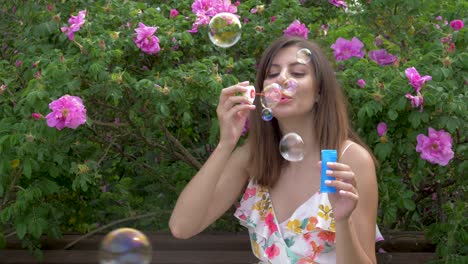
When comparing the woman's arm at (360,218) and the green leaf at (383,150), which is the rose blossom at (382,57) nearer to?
the green leaf at (383,150)

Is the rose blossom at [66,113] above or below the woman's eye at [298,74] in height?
below

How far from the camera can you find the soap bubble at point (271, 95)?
2627 millimetres

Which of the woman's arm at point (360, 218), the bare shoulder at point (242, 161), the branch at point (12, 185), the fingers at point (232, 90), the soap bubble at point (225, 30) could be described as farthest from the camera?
the branch at point (12, 185)

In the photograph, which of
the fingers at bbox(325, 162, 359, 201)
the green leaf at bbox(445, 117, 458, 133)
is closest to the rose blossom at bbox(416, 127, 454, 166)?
the green leaf at bbox(445, 117, 458, 133)

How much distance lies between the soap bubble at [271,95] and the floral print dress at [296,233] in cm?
33

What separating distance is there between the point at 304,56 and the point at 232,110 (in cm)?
33

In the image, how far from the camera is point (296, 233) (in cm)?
278

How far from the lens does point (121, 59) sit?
11.3 feet

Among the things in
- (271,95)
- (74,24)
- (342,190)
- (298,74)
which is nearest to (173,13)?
(74,24)

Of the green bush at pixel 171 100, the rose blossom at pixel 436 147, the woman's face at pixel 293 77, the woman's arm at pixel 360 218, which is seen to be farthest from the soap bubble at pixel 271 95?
the rose blossom at pixel 436 147

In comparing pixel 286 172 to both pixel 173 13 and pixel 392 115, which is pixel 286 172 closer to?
pixel 392 115

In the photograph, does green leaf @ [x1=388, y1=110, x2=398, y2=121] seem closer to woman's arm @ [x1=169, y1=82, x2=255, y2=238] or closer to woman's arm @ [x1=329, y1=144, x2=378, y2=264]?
woman's arm @ [x1=329, y1=144, x2=378, y2=264]

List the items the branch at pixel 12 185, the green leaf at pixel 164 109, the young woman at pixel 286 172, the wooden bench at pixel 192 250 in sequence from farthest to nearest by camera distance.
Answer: the wooden bench at pixel 192 250 → the branch at pixel 12 185 → the green leaf at pixel 164 109 → the young woman at pixel 286 172

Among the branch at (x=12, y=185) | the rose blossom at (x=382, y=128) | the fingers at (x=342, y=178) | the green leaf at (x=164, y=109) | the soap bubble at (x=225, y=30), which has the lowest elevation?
the branch at (x=12, y=185)
